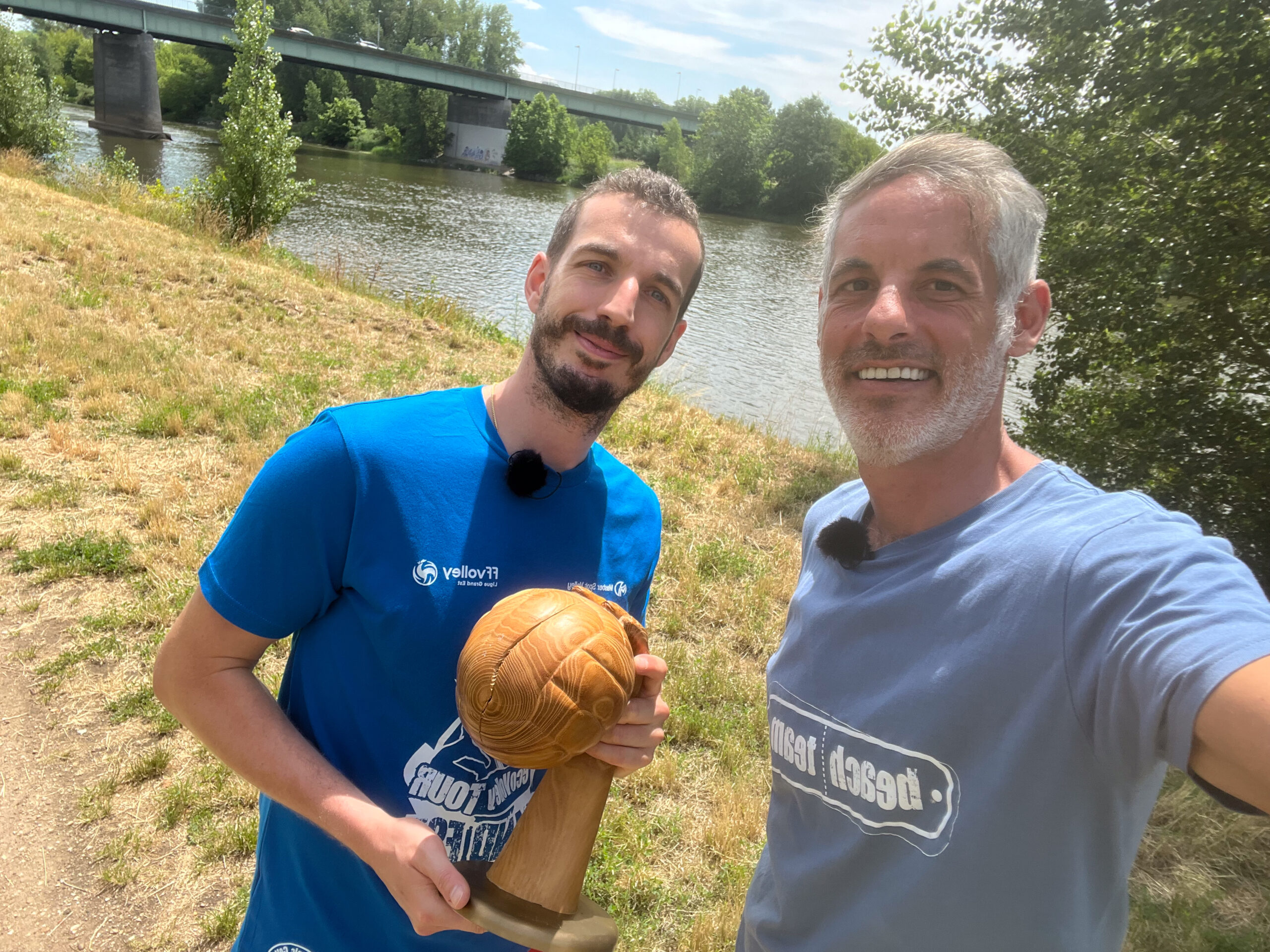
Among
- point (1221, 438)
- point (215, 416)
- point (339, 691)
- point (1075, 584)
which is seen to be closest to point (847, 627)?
point (1075, 584)

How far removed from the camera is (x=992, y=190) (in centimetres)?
183

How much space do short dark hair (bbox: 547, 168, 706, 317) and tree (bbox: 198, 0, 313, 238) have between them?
17.7 m

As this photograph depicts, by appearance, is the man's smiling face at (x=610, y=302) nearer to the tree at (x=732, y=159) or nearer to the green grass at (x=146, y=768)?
the green grass at (x=146, y=768)

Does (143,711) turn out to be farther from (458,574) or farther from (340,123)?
(340,123)

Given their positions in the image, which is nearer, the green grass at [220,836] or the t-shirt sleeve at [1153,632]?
the t-shirt sleeve at [1153,632]

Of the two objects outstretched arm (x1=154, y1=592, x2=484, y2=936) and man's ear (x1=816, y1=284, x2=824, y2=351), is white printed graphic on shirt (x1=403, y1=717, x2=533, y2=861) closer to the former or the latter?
outstretched arm (x1=154, y1=592, x2=484, y2=936)

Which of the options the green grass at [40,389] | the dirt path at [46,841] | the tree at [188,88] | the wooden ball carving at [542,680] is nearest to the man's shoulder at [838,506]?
the wooden ball carving at [542,680]

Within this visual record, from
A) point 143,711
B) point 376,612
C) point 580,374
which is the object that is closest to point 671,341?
point 580,374

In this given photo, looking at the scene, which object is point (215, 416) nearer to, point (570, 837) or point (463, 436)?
point (463, 436)

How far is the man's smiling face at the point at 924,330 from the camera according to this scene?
1.79 metres

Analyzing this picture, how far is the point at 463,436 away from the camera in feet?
6.31

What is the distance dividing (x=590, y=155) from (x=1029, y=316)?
6012 cm

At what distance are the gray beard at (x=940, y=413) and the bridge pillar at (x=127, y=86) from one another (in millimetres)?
55119

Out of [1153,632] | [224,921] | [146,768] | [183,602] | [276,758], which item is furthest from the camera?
[183,602]
